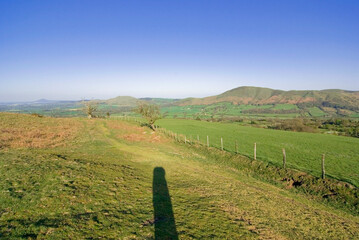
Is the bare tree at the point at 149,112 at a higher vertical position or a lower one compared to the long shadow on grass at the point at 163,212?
higher

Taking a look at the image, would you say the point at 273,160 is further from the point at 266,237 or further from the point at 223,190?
the point at 266,237

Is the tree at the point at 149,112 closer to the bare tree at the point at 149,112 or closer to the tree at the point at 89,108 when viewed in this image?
the bare tree at the point at 149,112

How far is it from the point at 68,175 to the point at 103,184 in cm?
249

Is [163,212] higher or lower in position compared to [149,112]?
lower

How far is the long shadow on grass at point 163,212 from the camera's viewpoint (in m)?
7.18

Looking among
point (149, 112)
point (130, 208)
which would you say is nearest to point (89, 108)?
point (149, 112)

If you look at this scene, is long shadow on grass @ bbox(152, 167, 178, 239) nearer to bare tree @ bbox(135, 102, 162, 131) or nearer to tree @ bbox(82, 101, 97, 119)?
bare tree @ bbox(135, 102, 162, 131)

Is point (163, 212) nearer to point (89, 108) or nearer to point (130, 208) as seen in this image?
point (130, 208)

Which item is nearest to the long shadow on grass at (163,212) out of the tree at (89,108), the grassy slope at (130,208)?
the grassy slope at (130,208)

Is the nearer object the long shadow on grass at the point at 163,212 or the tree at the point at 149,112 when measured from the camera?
the long shadow on grass at the point at 163,212

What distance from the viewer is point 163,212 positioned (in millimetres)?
8859

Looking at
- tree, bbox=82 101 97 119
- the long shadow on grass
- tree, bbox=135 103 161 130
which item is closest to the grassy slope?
the long shadow on grass

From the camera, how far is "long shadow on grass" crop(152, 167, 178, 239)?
7.18m

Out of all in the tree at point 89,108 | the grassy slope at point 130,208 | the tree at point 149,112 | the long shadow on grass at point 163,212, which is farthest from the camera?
the tree at point 89,108
